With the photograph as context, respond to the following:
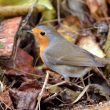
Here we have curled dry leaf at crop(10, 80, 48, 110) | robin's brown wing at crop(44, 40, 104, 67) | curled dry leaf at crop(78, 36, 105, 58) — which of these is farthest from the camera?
curled dry leaf at crop(78, 36, 105, 58)

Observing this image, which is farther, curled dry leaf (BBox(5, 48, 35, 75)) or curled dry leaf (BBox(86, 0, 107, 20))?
curled dry leaf (BBox(86, 0, 107, 20))

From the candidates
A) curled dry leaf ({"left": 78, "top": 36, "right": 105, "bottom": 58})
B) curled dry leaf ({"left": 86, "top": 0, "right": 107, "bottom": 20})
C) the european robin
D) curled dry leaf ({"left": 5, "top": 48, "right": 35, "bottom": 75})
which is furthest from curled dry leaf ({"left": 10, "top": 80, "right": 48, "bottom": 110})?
curled dry leaf ({"left": 86, "top": 0, "right": 107, "bottom": 20})

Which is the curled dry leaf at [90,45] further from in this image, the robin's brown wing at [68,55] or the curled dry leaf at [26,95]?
the curled dry leaf at [26,95]

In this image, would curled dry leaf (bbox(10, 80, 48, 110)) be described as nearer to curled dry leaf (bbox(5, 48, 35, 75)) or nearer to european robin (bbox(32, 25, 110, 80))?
curled dry leaf (bbox(5, 48, 35, 75))

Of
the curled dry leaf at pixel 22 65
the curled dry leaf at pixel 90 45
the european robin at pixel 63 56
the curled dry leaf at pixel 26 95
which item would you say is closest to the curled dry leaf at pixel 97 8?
the curled dry leaf at pixel 90 45

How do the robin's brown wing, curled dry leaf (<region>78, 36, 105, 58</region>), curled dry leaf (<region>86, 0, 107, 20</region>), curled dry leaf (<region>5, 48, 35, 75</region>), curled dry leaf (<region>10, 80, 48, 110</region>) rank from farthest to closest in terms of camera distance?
curled dry leaf (<region>86, 0, 107, 20</region>), curled dry leaf (<region>78, 36, 105, 58</region>), curled dry leaf (<region>5, 48, 35, 75</region>), the robin's brown wing, curled dry leaf (<region>10, 80, 48, 110</region>)
